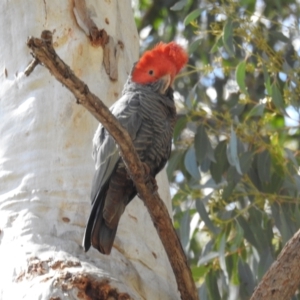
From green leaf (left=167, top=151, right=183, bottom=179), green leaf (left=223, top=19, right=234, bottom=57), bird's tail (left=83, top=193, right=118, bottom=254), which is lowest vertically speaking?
bird's tail (left=83, top=193, right=118, bottom=254)

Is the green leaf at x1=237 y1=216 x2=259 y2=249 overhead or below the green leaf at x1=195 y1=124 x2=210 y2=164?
below

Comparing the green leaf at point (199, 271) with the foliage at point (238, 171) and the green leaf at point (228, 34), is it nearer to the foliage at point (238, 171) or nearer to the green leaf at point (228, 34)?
the foliage at point (238, 171)

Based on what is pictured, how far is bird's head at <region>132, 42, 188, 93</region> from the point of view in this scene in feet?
8.61

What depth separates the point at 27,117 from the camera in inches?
95.0

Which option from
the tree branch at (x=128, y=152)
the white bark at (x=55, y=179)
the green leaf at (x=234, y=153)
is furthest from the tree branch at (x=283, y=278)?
the green leaf at (x=234, y=153)

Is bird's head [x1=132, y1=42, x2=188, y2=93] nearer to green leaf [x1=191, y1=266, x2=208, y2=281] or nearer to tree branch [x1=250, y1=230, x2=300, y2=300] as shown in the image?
tree branch [x1=250, y1=230, x2=300, y2=300]

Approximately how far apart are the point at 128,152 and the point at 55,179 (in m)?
0.44

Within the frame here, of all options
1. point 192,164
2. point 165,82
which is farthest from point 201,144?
point 165,82

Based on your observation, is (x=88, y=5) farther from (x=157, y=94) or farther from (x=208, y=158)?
(x=208, y=158)

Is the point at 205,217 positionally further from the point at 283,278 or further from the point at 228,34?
the point at 283,278

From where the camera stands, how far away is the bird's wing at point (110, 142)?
221 cm

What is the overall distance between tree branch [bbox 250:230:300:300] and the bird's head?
0.92 metres

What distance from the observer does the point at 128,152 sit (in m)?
1.93

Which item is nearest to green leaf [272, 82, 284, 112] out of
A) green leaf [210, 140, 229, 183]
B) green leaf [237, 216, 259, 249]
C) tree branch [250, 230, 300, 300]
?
green leaf [210, 140, 229, 183]
